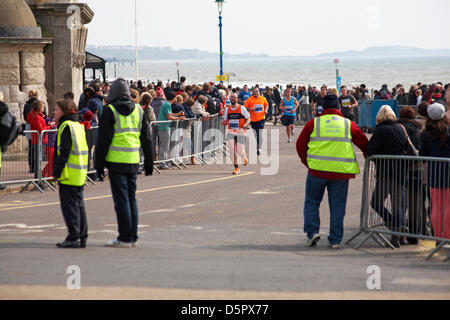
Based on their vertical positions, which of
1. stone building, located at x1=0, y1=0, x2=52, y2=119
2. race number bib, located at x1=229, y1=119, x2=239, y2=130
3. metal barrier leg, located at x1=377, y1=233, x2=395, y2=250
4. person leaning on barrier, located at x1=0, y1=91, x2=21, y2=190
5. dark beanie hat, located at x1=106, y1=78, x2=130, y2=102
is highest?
stone building, located at x1=0, y1=0, x2=52, y2=119

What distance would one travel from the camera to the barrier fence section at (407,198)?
9.52 metres

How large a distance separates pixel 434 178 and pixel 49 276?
15.2 feet

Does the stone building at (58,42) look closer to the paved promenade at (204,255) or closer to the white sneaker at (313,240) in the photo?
the paved promenade at (204,255)

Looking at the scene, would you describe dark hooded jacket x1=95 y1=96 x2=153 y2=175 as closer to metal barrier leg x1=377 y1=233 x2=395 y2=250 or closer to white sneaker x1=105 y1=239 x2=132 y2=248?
white sneaker x1=105 y1=239 x2=132 y2=248

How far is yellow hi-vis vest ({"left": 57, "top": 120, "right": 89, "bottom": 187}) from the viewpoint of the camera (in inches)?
369

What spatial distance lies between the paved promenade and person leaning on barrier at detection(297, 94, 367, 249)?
366 millimetres

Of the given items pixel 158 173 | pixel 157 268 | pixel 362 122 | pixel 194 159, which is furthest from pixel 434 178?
pixel 362 122

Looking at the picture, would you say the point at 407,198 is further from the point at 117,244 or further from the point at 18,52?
the point at 18,52

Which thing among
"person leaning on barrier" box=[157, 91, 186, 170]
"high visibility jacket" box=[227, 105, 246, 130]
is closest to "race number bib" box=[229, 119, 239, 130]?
"high visibility jacket" box=[227, 105, 246, 130]

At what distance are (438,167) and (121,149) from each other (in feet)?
A: 12.0

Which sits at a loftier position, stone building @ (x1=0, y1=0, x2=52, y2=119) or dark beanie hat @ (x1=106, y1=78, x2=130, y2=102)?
stone building @ (x1=0, y1=0, x2=52, y2=119)

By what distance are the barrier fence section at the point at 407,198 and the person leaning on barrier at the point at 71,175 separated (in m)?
3.35

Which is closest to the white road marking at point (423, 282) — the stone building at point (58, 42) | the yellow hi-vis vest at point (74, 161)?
the yellow hi-vis vest at point (74, 161)
